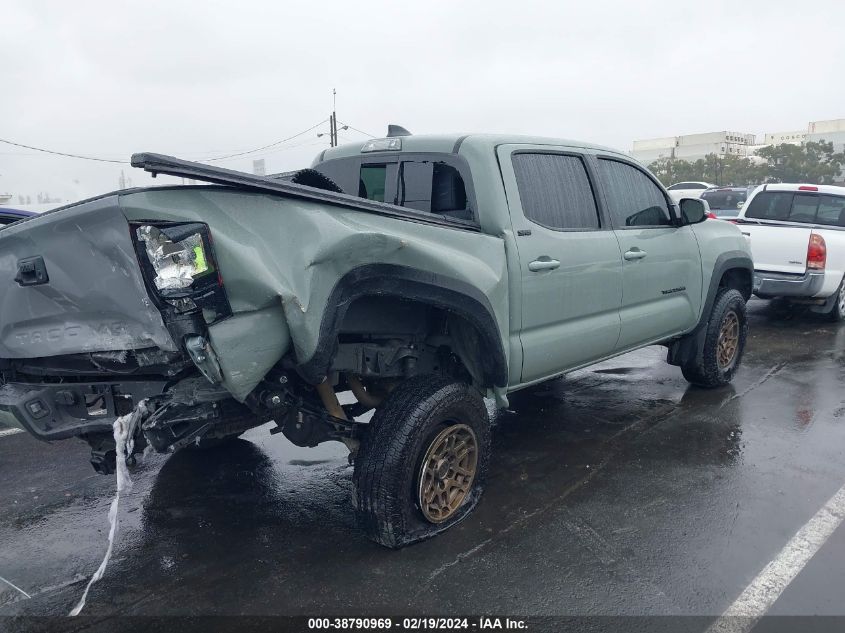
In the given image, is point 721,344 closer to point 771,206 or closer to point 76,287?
point 771,206

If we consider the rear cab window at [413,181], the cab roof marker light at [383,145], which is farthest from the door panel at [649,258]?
the cab roof marker light at [383,145]

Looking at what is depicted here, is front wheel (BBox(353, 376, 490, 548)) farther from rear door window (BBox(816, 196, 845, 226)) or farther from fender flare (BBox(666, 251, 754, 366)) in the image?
rear door window (BBox(816, 196, 845, 226))

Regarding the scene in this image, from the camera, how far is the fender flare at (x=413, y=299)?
104 inches

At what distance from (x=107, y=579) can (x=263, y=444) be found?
68.1 inches

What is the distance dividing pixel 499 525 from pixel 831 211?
7.35m

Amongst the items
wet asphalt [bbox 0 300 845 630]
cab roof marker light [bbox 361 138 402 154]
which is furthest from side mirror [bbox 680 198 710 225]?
cab roof marker light [bbox 361 138 402 154]

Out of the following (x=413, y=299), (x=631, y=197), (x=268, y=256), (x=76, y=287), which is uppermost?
(x=631, y=197)

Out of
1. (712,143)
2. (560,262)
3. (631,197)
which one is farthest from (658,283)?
(712,143)

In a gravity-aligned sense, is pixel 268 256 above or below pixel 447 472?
above

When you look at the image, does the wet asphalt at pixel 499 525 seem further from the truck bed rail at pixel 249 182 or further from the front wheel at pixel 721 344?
the truck bed rail at pixel 249 182

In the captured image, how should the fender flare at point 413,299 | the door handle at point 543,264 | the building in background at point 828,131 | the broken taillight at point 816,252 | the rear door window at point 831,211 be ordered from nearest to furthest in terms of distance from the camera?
1. the fender flare at point 413,299
2. the door handle at point 543,264
3. the broken taillight at point 816,252
4. the rear door window at point 831,211
5. the building in background at point 828,131

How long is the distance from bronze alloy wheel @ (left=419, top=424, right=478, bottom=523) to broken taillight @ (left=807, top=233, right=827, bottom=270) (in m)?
6.32

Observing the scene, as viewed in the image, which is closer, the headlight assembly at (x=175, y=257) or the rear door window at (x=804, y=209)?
the headlight assembly at (x=175, y=257)

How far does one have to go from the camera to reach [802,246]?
25.9 ft
